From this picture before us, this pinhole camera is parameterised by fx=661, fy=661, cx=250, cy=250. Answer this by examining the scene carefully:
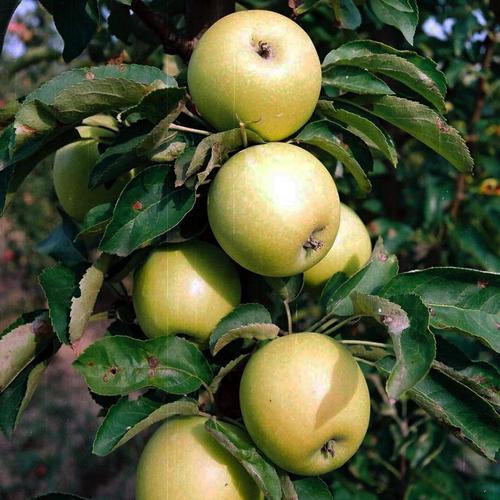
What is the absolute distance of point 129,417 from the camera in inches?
31.7

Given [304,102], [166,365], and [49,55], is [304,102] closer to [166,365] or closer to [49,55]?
[166,365]

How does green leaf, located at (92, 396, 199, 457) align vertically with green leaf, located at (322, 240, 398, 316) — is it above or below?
below

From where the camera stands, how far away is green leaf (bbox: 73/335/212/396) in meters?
0.81

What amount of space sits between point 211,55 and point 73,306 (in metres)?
0.35

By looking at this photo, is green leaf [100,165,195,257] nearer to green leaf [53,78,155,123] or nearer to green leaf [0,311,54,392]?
green leaf [53,78,155,123]

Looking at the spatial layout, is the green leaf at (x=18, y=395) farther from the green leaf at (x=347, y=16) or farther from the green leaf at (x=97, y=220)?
the green leaf at (x=347, y=16)

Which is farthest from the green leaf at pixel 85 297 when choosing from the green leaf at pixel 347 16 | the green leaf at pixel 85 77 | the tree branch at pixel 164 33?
the green leaf at pixel 347 16

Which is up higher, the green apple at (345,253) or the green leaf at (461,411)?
the green apple at (345,253)

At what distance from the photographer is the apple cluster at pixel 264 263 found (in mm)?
773

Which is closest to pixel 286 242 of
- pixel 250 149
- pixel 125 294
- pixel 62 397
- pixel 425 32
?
pixel 250 149

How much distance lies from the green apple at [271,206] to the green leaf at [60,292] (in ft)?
0.75

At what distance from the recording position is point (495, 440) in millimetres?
794

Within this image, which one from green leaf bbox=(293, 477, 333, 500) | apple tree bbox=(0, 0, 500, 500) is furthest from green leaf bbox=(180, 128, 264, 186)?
green leaf bbox=(293, 477, 333, 500)

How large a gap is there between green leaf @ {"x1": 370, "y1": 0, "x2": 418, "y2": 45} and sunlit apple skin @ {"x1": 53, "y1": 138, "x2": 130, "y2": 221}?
0.45 m
